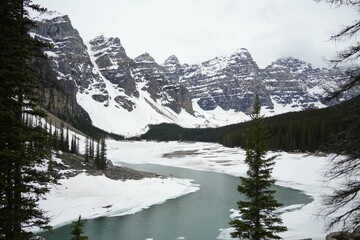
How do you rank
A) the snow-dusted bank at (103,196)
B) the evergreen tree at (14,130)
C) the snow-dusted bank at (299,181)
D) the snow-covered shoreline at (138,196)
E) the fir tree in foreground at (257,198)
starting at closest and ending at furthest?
the evergreen tree at (14,130) → the fir tree in foreground at (257,198) → the snow-dusted bank at (299,181) → the snow-covered shoreline at (138,196) → the snow-dusted bank at (103,196)

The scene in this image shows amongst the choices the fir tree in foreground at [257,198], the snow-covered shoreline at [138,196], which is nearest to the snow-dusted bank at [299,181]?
the snow-covered shoreline at [138,196]

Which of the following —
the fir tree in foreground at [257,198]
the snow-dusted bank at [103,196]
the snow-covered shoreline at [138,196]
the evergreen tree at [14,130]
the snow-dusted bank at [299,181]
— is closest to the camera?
the evergreen tree at [14,130]

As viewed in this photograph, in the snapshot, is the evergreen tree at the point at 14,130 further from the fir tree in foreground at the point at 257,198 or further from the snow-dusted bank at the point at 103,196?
the snow-dusted bank at the point at 103,196

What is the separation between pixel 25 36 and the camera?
12094mm

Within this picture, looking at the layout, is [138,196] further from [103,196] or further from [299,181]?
[299,181]

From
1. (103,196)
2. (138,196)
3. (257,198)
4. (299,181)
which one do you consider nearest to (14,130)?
(257,198)

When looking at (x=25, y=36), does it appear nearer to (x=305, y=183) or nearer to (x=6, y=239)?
(x=6, y=239)

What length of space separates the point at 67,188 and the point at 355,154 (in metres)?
39.6

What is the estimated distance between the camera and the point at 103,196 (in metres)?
42.6

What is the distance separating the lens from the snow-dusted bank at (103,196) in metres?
35.3

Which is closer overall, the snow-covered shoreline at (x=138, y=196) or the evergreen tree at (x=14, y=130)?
the evergreen tree at (x=14, y=130)

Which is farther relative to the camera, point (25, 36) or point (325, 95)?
point (25, 36)

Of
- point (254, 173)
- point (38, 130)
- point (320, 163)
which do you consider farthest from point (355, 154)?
point (320, 163)

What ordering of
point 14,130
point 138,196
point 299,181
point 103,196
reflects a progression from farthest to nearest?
1. point 299,181
2. point 138,196
3. point 103,196
4. point 14,130
